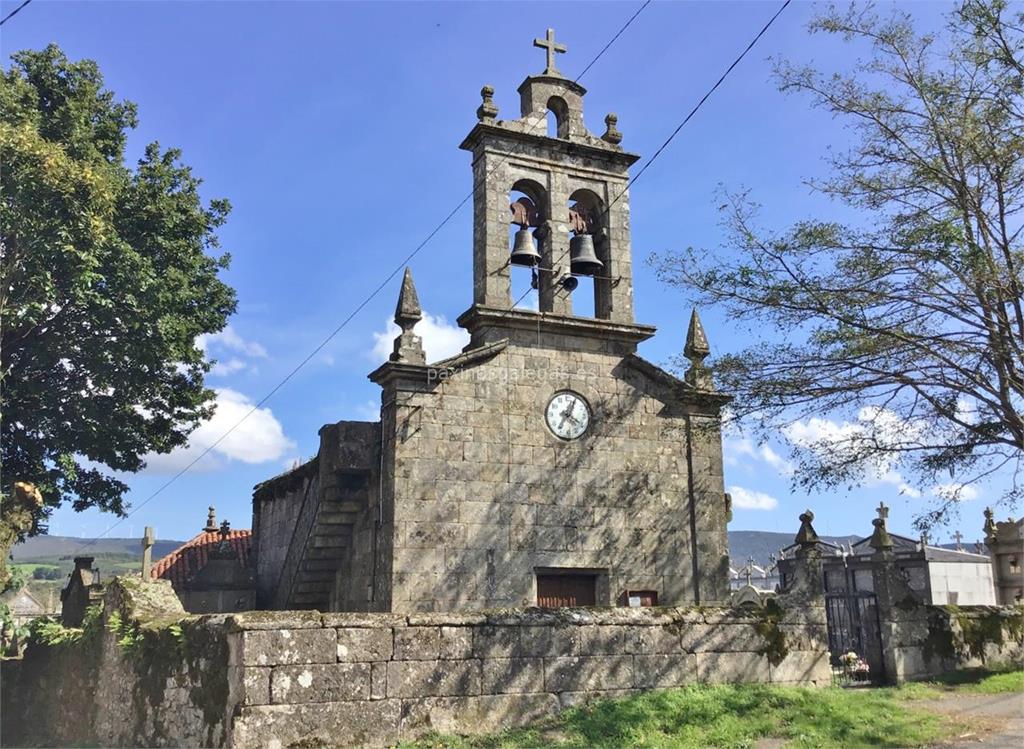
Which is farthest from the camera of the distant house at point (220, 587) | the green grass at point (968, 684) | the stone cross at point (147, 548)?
the stone cross at point (147, 548)

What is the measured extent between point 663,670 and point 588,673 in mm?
946

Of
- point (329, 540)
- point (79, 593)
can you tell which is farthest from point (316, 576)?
point (79, 593)

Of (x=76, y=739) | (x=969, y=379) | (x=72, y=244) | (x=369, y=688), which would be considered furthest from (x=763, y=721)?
(x=72, y=244)

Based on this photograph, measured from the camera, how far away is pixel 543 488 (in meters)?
14.7

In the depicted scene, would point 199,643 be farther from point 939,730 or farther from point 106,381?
point 106,381

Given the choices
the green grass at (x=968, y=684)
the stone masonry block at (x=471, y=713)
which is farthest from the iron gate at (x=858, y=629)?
the stone masonry block at (x=471, y=713)

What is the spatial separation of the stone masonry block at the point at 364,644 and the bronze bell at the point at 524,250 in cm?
832

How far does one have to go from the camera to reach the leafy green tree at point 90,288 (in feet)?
53.6

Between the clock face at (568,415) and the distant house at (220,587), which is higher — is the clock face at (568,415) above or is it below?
above

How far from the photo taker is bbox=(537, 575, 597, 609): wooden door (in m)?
14.4

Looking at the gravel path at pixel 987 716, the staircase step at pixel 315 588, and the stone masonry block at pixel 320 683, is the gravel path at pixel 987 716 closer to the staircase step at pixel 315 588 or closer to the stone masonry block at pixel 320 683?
the stone masonry block at pixel 320 683

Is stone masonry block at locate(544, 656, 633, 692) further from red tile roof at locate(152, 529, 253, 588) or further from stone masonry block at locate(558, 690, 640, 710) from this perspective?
red tile roof at locate(152, 529, 253, 588)

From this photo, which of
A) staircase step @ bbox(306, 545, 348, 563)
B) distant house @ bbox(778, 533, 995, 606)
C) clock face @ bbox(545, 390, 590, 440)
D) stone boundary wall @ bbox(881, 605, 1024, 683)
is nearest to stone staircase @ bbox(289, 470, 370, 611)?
staircase step @ bbox(306, 545, 348, 563)

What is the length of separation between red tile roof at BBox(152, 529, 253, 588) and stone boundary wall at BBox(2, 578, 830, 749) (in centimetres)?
1191
